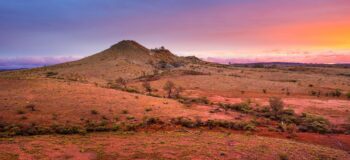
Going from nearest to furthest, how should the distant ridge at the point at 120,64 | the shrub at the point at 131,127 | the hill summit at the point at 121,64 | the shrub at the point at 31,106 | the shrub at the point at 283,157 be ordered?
the shrub at the point at 283,157, the shrub at the point at 131,127, the shrub at the point at 31,106, the distant ridge at the point at 120,64, the hill summit at the point at 121,64

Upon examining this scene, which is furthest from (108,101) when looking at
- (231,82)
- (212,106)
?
(231,82)

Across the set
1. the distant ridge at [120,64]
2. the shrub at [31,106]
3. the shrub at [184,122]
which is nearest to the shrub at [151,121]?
the shrub at [184,122]

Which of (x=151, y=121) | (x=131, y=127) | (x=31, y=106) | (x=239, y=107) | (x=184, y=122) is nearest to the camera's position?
(x=131, y=127)

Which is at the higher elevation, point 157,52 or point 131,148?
point 157,52

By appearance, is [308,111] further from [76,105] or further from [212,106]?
[76,105]

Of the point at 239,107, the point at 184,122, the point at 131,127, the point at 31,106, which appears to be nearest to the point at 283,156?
the point at 184,122

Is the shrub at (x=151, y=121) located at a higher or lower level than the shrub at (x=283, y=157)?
higher

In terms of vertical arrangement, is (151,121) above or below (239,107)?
above

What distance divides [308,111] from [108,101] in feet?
77.6

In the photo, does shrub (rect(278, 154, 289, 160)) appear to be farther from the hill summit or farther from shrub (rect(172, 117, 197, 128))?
the hill summit

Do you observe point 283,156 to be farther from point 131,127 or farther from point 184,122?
point 131,127

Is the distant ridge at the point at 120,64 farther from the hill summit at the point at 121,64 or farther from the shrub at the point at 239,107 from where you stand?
the shrub at the point at 239,107

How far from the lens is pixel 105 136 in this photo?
70.9 ft

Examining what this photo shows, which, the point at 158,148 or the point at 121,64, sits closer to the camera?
the point at 158,148
